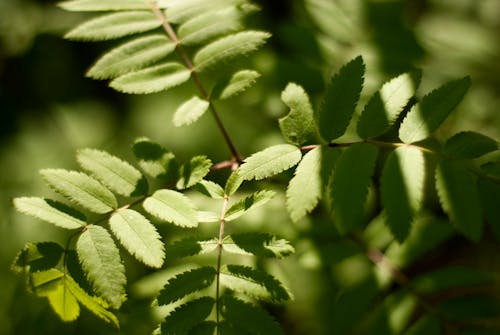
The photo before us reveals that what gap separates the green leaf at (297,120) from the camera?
1.53 meters

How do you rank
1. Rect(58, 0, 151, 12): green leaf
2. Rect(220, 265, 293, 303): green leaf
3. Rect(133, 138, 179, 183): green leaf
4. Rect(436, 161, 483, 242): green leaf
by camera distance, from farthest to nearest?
Rect(58, 0, 151, 12): green leaf, Rect(133, 138, 179, 183): green leaf, Rect(220, 265, 293, 303): green leaf, Rect(436, 161, 483, 242): green leaf

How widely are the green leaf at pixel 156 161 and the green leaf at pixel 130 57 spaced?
26 centimetres

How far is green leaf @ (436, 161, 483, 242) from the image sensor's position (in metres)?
1.28

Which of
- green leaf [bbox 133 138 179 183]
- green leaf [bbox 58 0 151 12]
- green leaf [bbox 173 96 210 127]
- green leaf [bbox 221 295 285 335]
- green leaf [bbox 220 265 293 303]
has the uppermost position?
green leaf [bbox 58 0 151 12]

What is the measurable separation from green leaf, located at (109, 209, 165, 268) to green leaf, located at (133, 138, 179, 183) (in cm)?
20

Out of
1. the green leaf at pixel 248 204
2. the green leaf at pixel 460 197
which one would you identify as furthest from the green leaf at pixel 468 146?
the green leaf at pixel 248 204

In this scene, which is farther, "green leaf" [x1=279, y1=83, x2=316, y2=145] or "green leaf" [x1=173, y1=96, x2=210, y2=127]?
"green leaf" [x1=173, y1=96, x2=210, y2=127]

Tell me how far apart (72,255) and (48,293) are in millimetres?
119

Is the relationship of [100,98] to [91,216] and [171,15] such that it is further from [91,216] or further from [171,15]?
[171,15]

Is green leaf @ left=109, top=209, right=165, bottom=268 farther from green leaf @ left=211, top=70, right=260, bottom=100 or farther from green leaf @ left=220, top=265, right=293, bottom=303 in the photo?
green leaf @ left=211, top=70, right=260, bottom=100

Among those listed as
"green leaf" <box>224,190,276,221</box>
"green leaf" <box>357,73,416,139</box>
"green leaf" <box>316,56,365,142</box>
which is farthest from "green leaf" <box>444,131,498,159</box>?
"green leaf" <box>224,190,276,221</box>

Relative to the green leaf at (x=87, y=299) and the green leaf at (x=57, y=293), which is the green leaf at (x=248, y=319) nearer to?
the green leaf at (x=87, y=299)

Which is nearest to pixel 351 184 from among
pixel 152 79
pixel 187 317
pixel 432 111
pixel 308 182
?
pixel 308 182

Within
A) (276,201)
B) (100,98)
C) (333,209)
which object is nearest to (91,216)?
(100,98)
